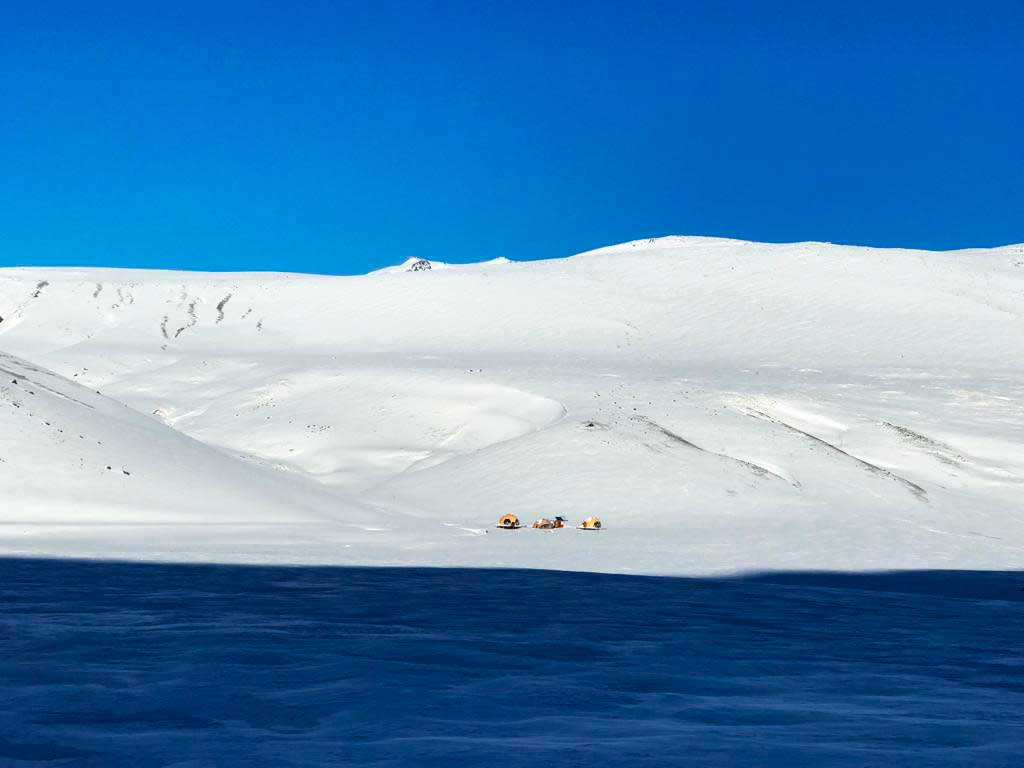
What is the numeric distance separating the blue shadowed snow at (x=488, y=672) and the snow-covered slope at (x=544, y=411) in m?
4.72

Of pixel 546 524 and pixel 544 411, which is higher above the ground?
pixel 544 411

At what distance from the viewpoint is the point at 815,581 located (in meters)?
21.0

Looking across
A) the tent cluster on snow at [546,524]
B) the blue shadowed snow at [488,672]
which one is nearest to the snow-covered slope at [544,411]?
the tent cluster on snow at [546,524]

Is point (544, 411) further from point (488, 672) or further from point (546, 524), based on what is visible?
point (488, 672)

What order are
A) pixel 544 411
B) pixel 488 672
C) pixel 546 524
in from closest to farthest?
1. pixel 488 672
2. pixel 546 524
3. pixel 544 411

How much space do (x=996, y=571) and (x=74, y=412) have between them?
842 inches

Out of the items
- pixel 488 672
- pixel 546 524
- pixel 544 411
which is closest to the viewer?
pixel 488 672

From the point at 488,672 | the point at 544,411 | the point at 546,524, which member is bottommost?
the point at 488,672

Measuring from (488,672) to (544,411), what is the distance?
2973 cm

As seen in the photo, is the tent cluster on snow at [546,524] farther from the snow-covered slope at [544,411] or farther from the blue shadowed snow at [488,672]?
the blue shadowed snow at [488,672]

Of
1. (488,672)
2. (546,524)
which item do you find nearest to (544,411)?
(546,524)

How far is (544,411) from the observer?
41.9 m

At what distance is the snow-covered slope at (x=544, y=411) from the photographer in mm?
26750

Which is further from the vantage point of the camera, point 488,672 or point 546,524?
point 546,524
